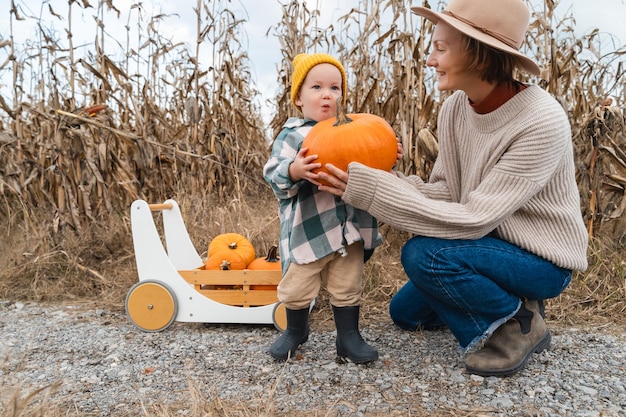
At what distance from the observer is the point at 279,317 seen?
105 inches

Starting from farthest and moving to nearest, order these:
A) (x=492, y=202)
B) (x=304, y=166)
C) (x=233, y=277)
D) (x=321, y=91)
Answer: (x=233, y=277), (x=321, y=91), (x=304, y=166), (x=492, y=202)

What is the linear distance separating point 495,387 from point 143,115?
3.96 metres

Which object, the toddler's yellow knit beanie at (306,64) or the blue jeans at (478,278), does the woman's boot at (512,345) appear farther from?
the toddler's yellow knit beanie at (306,64)

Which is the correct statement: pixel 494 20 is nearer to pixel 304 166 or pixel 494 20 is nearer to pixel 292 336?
pixel 304 166

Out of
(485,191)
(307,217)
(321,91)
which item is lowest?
(307,217)

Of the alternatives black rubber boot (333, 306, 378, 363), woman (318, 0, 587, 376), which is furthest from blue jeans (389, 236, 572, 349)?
black rubber boot (333, 306, 378, 363)

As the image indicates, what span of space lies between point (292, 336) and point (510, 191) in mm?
1102

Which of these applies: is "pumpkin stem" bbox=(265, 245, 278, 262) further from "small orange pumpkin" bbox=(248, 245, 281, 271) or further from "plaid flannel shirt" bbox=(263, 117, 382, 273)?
"plaid flannel shirt" bbox=(263, 117, 382, 273)

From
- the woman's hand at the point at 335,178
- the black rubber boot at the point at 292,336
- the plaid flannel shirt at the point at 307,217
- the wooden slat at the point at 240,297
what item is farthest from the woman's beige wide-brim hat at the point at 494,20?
the wooden slat at the point at 240,297

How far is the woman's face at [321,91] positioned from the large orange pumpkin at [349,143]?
23 cm

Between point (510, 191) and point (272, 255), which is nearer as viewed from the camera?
point (510, 191)

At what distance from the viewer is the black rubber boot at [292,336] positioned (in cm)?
232

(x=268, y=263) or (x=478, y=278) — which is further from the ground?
(x=478, y=278)

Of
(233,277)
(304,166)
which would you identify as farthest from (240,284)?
(304,166)
